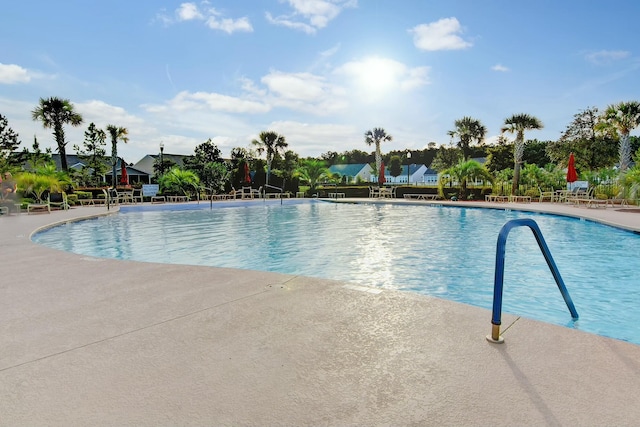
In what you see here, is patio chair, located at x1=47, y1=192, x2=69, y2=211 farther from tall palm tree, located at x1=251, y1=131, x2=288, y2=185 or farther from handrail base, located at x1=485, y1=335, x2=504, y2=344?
handrail base, located at x1=485, y1=335, x2=504, y2=344

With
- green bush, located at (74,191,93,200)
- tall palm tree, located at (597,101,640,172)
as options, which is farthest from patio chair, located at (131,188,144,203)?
tall palm tree, located at (597,101,640,172)

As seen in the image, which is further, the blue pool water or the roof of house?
the roof of house

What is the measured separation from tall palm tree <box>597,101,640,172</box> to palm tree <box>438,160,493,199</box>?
27.2 ft

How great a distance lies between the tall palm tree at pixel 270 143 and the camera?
3903 centimetres

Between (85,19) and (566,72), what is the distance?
20.4 meters

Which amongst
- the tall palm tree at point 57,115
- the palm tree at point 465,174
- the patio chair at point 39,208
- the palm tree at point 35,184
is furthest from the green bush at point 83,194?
the palm tree at point 465,174

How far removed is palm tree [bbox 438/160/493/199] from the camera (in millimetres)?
27078

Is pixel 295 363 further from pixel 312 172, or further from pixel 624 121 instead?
pixel 312 172

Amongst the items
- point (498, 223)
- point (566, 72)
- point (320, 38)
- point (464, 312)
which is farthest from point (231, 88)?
point (464, 312)

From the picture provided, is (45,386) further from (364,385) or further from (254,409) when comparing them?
(364,385)

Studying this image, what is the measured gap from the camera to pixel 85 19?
41.3ft

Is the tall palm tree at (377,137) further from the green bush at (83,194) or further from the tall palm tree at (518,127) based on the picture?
the green bush at (83,194)

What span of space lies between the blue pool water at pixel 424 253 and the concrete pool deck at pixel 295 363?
116 inches

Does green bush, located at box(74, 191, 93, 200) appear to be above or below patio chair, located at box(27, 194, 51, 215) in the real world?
above
